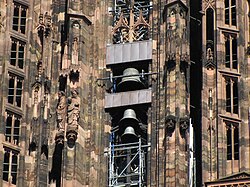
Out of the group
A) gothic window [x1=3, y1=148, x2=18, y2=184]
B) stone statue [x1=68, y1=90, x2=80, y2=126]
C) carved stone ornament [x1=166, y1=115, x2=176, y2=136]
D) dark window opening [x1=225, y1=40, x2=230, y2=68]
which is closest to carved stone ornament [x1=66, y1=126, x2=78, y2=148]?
stone statue [x1=68, y1=90, x2=80, y2=126]

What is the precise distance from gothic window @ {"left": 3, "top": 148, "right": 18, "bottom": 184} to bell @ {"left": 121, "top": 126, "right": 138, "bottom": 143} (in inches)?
133

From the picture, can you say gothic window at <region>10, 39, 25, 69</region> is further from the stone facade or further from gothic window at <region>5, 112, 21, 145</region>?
gothic window at <region>5, 112, 21, 145</region>

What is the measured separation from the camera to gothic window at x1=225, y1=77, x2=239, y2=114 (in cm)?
7188

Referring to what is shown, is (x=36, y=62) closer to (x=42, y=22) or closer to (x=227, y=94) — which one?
(x=42, y=22)

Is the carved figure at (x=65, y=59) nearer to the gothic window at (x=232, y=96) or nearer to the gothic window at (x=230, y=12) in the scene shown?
the gothic window at (x=232, y=96)

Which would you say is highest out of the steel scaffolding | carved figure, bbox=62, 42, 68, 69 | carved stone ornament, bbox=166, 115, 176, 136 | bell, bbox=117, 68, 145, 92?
carved figure, bbox=62, 42, 68, 69

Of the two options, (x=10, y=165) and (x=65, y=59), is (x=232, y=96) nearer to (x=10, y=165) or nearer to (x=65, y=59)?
(x=65, y=59)

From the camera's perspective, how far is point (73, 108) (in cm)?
7138

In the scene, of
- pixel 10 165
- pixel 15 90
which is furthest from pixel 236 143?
pixel 15 90

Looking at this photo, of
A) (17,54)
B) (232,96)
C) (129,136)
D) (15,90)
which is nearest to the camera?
(129,136)

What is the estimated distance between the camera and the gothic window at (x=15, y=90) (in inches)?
2899

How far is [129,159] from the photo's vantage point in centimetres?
7144

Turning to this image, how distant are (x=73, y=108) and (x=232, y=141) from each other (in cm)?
479

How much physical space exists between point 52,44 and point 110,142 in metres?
4.28
